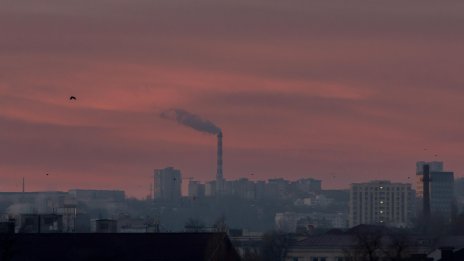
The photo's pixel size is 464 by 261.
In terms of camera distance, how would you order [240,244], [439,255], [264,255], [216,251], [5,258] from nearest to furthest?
[5,258] → [216,251] → [439,255] → [264,255] → [240,244]

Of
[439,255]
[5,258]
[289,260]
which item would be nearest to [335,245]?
[289,260]

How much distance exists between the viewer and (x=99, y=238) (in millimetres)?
96000

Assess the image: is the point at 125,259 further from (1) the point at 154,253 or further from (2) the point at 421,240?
(2) the point at 421,240

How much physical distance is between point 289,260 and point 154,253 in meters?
59.7

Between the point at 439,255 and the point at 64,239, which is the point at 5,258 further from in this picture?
the point at 439,255

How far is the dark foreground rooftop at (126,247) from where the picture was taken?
9369 centimetres

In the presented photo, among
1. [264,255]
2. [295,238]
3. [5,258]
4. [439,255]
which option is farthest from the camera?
[295,238]

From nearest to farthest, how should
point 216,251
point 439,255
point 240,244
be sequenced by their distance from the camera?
point 216,251 → point 439,255 → point 240,244

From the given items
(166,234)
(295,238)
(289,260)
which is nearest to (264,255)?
(289,260)

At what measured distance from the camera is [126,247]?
3760 inches

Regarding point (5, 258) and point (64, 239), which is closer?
point (5, 258)

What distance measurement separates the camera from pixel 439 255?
113375 mm

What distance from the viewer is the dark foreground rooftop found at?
9369 cm

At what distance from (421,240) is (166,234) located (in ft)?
191
